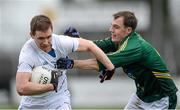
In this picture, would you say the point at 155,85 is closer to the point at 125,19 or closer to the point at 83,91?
the point at 125,19

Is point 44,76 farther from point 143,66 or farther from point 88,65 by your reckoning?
point 143,66

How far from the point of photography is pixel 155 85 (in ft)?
38.4

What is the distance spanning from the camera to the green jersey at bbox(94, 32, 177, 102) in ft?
36.9

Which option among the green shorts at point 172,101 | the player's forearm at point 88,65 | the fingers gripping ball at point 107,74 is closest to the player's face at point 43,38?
the player's forearm at point 88,65

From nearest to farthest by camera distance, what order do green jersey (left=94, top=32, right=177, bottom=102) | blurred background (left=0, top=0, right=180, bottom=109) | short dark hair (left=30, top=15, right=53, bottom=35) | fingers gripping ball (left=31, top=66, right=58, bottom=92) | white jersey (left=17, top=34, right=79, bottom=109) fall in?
short dark hair (left=30, top=15, right=53, bottom=35) < fingers gripping ball (left=31, top=66, right=58, bottom=92) < white jersey (left=17, top=34, right=79, bottom=109) < green jersey (left=94, top=32, right=177, bottom=102) < blurred background (left=0, top=0, right=180, bottom=109)

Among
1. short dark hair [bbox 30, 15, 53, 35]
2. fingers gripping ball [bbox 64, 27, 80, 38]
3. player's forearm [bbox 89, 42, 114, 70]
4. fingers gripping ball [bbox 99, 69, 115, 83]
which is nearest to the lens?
short dark hair [bbox 30, 15, 53, 35]

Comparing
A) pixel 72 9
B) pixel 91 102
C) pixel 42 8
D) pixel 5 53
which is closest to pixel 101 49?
pixel 91 102

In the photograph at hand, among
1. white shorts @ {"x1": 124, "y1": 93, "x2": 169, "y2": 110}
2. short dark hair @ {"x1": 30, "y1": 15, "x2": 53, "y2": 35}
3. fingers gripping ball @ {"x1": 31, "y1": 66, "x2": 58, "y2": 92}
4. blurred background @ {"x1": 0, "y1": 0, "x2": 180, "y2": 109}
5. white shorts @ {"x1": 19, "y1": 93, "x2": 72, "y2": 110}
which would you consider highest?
short dark hair @ {"x1": 30, "y1": 15, "x2": 53, "y2": 35}

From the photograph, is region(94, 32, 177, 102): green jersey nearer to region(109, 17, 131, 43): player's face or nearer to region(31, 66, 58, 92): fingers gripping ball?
region(109, 17, 131, 43): player's face

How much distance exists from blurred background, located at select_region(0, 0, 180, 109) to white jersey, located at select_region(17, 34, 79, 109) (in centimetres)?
1080

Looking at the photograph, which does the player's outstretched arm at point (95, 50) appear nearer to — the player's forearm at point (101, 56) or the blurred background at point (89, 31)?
the player's forearm at point (101, 56)

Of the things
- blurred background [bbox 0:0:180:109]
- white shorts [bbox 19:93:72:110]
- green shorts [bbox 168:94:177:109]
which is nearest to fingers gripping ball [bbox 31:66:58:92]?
white shorts [bbox 19:93:72:110]

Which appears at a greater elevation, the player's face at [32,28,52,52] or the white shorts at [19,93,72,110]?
the player's face at [32,28,52,52]

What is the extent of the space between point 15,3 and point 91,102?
26.6 feet
